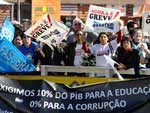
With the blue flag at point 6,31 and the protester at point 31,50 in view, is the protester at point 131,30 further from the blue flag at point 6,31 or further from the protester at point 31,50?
the blue flag at point 6,31

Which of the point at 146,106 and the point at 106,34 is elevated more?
the point at 106,34

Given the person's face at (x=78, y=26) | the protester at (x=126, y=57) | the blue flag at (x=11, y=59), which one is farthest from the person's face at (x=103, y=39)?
the blue flag at (x=11, y=59)

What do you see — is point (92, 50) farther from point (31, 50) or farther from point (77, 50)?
point (31, 50)

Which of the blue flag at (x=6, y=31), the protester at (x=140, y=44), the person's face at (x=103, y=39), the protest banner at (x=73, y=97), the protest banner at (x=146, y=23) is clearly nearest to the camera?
the protest banner at (x=73, y=97)

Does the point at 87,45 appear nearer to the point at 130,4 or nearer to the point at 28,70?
the point at 28,70

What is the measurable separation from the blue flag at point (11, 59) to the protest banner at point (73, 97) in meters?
1.08

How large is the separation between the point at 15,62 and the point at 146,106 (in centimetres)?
277

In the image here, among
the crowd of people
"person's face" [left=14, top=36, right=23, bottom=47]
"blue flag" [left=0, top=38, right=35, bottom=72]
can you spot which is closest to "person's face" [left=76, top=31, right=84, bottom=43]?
the crowd of people

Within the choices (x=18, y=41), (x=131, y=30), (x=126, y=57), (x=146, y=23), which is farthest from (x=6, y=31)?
(x=146, y=23)

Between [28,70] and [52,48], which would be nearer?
[28,70]

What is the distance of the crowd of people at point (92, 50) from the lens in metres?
9.91

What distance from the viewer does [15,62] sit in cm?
1024

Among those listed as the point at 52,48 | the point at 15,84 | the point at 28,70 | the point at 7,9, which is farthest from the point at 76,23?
the point at 7,9

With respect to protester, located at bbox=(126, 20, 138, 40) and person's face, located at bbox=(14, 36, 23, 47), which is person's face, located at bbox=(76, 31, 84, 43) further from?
person's face, located at bbox=(14, 36, 23, 47)
